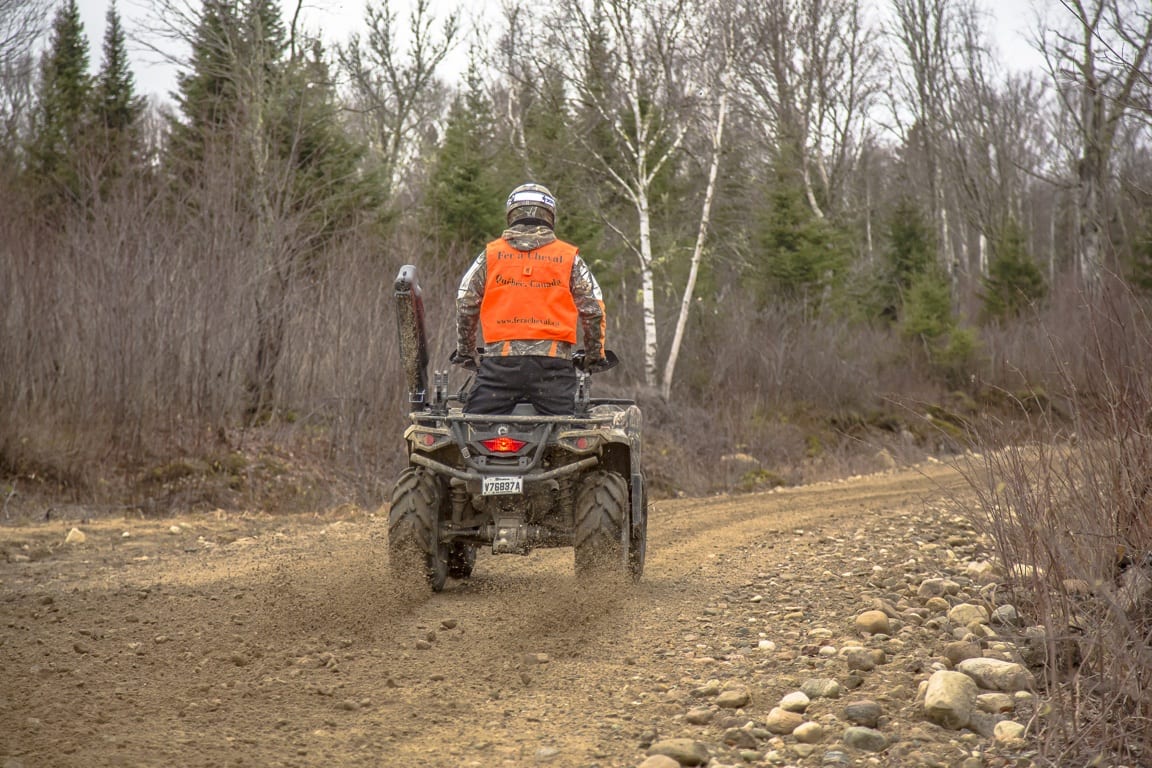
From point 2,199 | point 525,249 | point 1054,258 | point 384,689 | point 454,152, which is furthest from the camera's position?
point 1054,258

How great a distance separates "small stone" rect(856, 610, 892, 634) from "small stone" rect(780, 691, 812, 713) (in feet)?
4.78

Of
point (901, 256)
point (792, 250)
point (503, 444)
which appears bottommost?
point (503, 444)

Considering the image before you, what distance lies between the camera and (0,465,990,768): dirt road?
4500mm

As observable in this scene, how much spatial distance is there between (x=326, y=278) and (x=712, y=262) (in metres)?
14.5

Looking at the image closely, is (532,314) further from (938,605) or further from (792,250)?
(792,250)

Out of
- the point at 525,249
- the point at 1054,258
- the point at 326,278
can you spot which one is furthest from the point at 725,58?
the point at 1054,258

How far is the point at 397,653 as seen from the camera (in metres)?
5.95

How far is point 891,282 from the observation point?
35875 mm

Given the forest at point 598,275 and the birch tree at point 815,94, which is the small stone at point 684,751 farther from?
the birch tree at point 815,94

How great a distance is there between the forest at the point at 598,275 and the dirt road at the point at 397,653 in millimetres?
1485

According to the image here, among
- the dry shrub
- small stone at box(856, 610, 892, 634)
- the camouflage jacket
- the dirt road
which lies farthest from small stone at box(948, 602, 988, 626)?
the camouflage jacket

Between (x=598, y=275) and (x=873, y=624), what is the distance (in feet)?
70.0

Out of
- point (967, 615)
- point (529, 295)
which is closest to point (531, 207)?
point (529, 295)

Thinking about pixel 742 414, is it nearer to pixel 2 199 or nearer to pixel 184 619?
pixel 2 199
